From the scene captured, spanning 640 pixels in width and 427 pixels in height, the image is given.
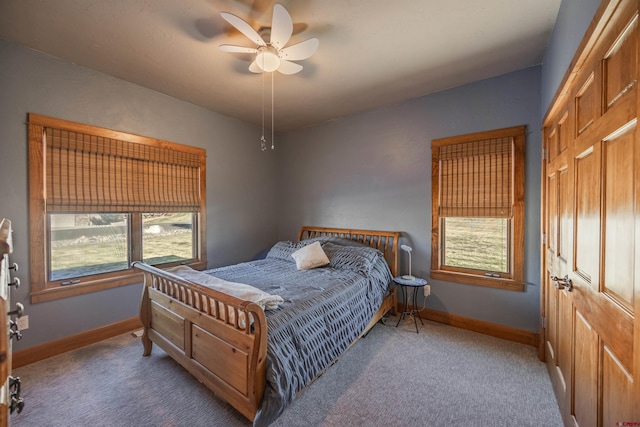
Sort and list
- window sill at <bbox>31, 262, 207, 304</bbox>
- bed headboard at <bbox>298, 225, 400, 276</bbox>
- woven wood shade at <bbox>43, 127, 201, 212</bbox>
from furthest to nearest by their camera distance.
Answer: bed headboard at <bbox>298, 225, 400, 276</bbox>, woven wood shade at <bbox>43, 127, 201, 212</bbox>, window sill at <bbox>31, 262, 207, 304</bbox>

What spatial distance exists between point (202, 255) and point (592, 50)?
4044mm

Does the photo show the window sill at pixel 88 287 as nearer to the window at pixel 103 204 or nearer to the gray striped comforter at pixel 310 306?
the window at pixel 103 204

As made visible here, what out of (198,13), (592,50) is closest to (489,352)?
(592,50)

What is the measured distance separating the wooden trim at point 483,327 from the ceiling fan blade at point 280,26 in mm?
3267

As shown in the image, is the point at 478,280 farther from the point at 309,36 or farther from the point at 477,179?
the point at 309,36

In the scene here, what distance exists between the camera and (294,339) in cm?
177

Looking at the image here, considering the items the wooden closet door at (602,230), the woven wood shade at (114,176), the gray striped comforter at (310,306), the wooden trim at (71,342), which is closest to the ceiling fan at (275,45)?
the wooden closet door at (602,230)

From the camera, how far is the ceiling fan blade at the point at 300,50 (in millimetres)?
1924

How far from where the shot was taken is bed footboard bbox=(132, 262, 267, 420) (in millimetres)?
1523

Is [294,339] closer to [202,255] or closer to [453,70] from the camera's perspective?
[202,255]

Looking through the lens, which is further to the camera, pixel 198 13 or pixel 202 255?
pixel 202 255

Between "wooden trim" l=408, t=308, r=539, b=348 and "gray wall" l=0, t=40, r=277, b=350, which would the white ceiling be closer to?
"gray wall" l=0, t=40, r=277, b=350

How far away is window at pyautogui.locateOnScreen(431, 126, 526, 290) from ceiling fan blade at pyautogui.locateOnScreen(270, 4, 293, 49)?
7.03 feet

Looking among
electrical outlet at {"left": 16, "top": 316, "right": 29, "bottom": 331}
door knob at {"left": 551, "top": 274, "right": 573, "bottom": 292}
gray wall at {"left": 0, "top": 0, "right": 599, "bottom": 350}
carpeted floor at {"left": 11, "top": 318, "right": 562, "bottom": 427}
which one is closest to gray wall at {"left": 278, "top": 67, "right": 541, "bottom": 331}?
gray wall at {"left": 0, "top": 0, "right": 599, "bottom": 350}
